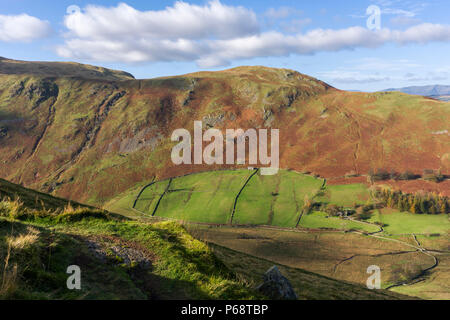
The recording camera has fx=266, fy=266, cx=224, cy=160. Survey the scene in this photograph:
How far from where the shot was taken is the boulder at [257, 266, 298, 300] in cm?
816

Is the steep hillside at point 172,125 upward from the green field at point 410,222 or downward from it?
upward

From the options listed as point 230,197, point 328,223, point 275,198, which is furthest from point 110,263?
point 275,198

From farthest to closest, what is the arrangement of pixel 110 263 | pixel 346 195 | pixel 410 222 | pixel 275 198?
pixel 275 198 → pixel 346 195 → pixel 410 222 → pixel 110 263

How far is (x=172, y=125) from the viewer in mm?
114438

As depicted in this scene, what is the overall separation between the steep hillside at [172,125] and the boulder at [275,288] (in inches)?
3384

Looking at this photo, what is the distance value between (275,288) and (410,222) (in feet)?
250

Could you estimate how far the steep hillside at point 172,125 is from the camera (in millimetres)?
90312

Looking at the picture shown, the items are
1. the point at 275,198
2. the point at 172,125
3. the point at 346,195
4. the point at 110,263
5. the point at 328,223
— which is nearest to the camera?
the point at 110,263

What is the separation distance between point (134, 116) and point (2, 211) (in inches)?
4326

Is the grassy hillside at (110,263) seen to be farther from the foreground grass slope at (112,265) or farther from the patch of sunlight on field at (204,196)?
the patch of sunlight on field at (204,196)

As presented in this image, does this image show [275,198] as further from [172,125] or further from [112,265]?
[112,265]

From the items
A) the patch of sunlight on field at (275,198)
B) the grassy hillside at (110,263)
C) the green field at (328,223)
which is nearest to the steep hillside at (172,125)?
the patch of sunlight on field at (275,198)
